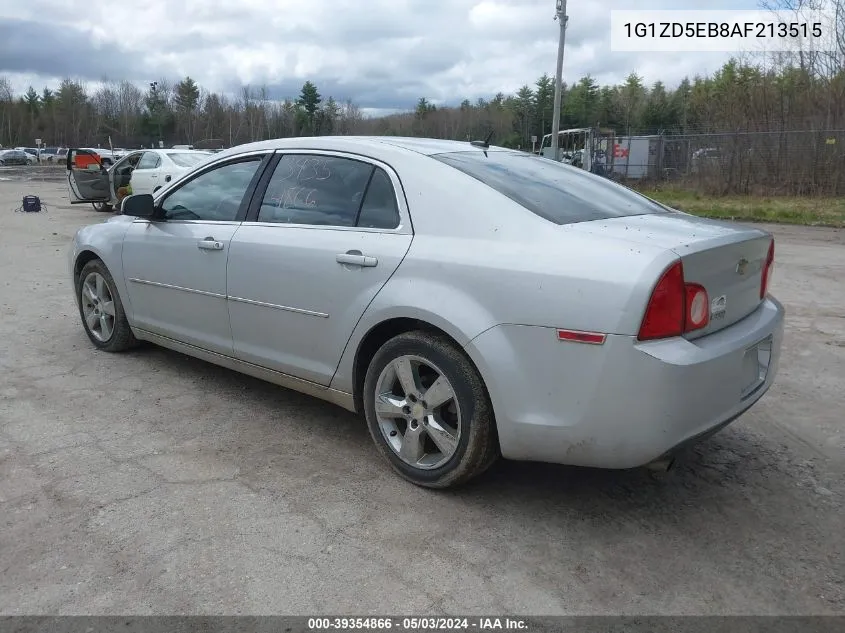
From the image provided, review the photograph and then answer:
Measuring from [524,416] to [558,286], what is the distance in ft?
1.78

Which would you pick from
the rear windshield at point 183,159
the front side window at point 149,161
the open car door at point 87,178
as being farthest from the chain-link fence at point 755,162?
the open car door at point 87,178

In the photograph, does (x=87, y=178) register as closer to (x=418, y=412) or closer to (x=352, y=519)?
(x=418, y=412)

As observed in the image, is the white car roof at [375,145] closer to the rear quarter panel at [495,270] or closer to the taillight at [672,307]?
the rear quarter panel at [495,270]

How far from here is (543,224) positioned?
3.00 meters

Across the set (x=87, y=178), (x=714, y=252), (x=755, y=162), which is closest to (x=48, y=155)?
(x=87, y=178)

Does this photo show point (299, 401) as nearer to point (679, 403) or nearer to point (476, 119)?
point (679, 403)

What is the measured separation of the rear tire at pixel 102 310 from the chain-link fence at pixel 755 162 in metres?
21.8

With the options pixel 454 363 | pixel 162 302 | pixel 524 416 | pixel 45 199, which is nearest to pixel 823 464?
pixel 524 416

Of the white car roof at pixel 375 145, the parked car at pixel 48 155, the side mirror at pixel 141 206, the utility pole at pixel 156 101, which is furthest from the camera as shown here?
the utility pole at pixel 156 101

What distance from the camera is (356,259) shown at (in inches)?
135

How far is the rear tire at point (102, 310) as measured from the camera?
5.21m

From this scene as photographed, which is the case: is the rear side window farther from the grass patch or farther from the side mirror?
the grass patch

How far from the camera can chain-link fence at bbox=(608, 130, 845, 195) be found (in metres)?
21.4

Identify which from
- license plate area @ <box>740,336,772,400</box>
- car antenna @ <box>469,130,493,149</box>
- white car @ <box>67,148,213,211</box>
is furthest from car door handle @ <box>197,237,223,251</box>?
white car @ <box>67,148,213,211</box>
